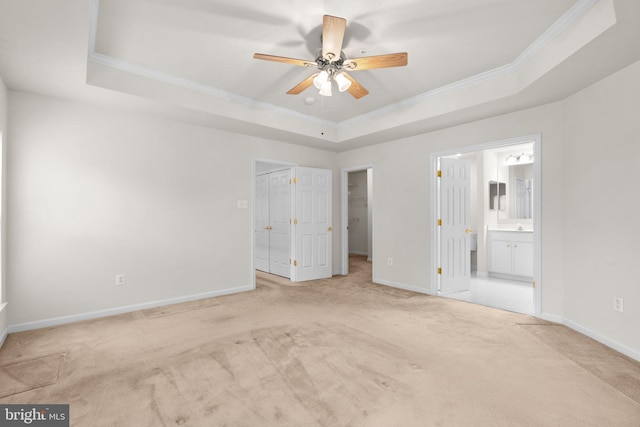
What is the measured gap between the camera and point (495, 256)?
5719mm

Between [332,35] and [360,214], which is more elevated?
[332,35]

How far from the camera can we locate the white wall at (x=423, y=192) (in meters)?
3.42

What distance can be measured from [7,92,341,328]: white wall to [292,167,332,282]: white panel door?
92 centimetres

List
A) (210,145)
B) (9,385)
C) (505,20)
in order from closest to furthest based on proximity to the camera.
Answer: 1. (9,385)
2. (505,20)
3. (210,145)

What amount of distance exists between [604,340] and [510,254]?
2884 mm

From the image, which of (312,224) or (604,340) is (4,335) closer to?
(312,224)

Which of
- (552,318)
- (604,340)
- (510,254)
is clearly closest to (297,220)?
(552,318)

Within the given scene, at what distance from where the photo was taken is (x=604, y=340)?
2.81 m

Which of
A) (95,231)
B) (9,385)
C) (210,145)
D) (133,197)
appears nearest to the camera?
(9,385)

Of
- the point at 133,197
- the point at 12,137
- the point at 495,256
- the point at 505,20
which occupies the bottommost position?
the point at 495,256

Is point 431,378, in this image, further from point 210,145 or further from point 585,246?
point 210,145

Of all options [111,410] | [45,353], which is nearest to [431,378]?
[111,410]

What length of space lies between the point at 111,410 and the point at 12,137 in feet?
9.65

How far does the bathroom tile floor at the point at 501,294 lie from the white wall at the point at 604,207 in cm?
74
